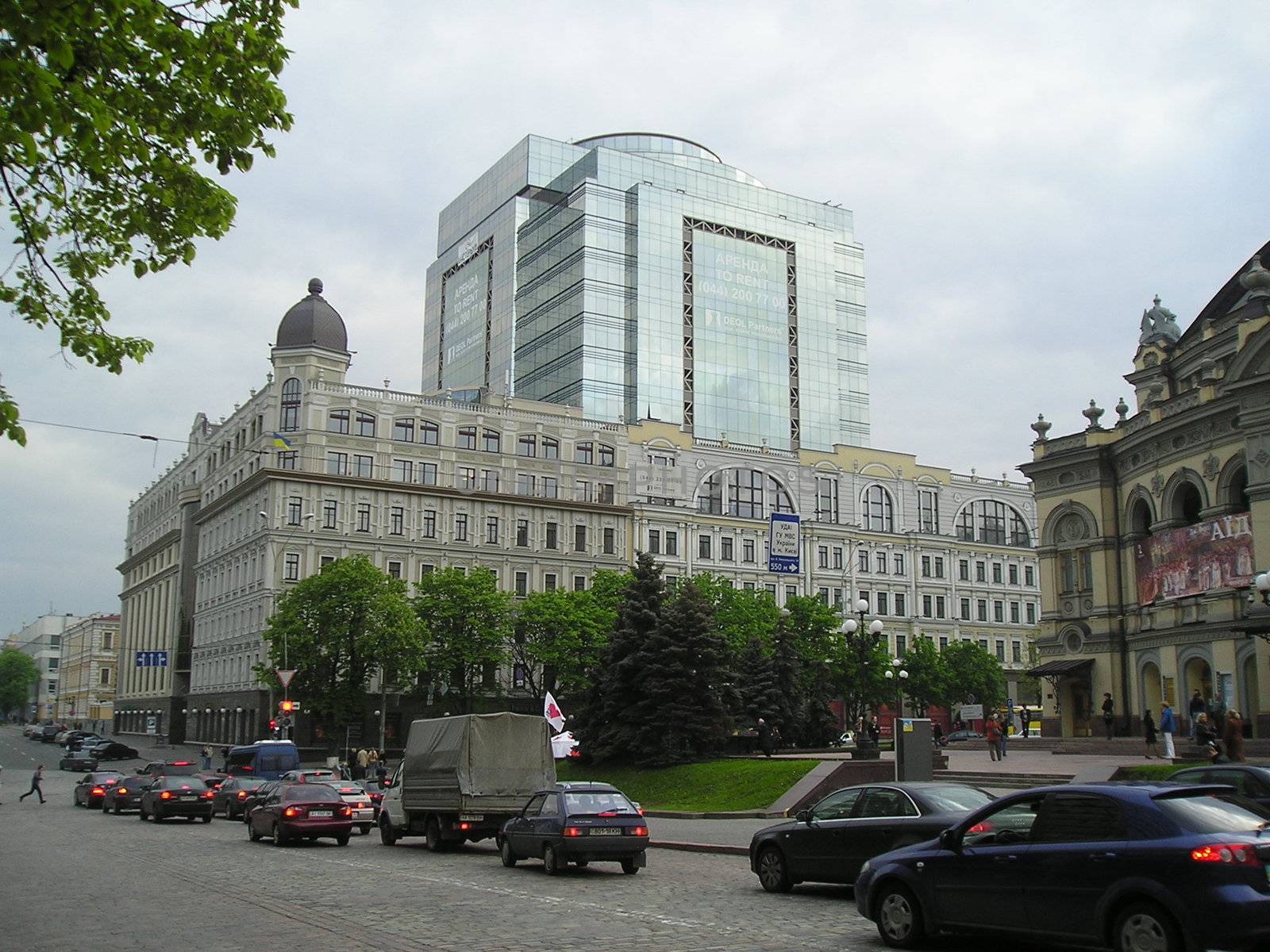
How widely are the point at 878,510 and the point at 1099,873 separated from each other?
89.7 metres

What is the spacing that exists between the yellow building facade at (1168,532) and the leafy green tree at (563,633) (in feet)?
84.0

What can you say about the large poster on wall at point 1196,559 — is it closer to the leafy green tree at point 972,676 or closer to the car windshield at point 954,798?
the car windshield at point 954,798

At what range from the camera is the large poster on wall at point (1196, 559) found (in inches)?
1750

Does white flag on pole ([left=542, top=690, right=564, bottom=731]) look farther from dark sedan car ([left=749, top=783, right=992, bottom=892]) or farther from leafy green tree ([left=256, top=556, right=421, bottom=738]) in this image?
leafy green tree ([left=256, top=556, right=421, bottom=738])

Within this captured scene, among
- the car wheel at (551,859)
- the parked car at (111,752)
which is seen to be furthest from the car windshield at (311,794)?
the parked car at (111,752)

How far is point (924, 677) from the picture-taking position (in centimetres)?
8800

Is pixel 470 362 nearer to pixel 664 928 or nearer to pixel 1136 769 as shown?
pixel 1136 769

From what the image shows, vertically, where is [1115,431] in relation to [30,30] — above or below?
above

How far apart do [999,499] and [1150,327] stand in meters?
43.1

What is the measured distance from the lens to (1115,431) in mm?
54188

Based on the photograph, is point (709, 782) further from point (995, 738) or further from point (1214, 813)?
point (1214, 813)

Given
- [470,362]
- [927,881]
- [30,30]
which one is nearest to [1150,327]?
[927,881]

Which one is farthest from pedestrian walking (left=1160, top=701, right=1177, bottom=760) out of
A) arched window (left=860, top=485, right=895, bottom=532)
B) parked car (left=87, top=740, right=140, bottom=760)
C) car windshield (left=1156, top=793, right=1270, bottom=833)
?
parked car (left=87, top=740, right=140, bottom=760)

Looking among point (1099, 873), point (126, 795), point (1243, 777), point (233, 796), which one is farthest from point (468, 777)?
point (126, 795)
